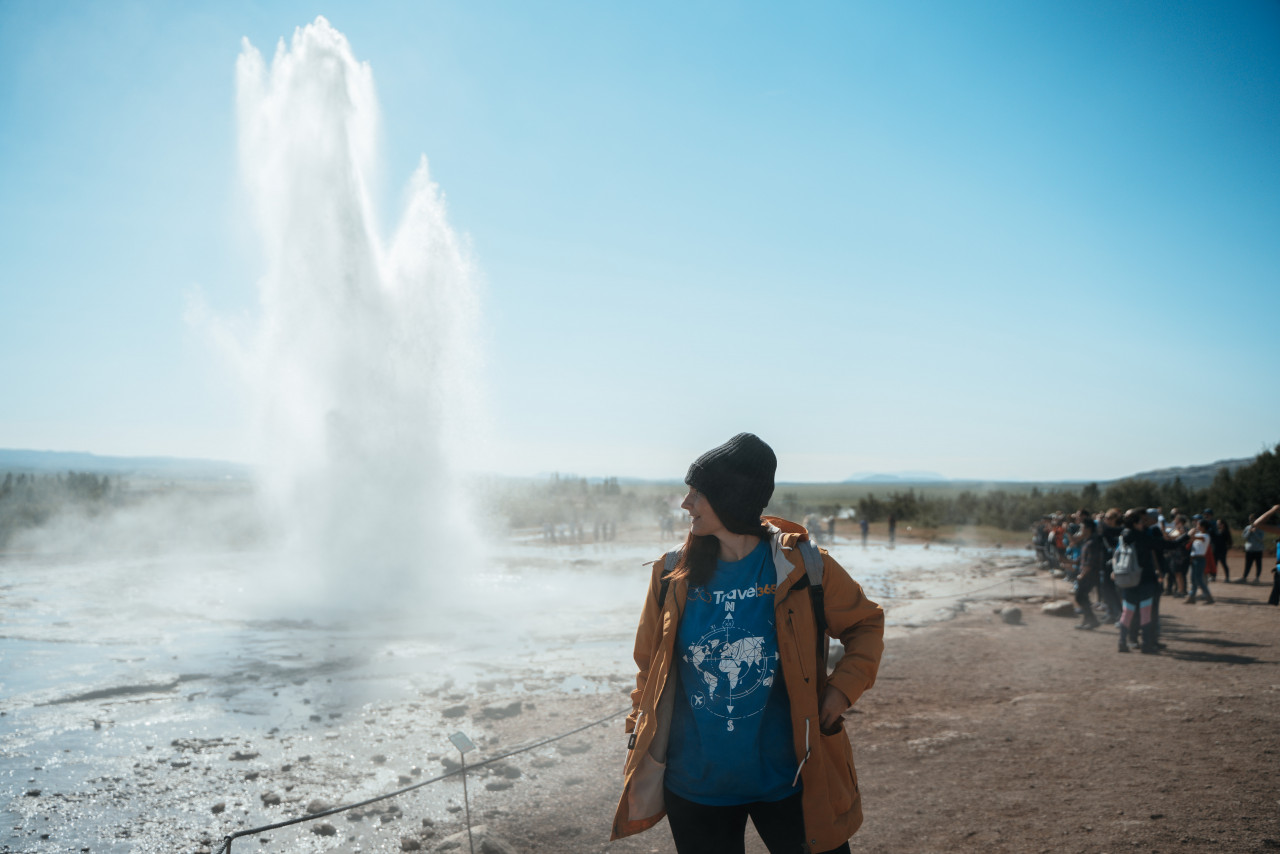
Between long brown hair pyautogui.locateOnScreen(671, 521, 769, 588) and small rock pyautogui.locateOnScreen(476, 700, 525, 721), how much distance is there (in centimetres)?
620

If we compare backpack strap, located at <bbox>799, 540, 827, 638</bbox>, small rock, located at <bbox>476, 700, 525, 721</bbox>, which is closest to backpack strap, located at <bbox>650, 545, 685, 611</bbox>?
backpack strap, located at <bbox>799, 540, 827, 638</bbox>

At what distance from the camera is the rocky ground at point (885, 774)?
4.36 metres

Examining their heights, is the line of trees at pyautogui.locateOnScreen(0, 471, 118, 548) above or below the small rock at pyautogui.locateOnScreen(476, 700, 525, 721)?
above

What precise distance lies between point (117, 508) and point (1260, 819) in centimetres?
4322

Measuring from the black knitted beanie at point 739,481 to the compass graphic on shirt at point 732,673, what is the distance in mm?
324

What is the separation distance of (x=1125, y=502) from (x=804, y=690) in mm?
43275

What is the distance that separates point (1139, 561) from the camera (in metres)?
8.48

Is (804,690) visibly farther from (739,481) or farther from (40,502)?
(40,502)

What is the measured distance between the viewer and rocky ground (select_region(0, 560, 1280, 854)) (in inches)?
172

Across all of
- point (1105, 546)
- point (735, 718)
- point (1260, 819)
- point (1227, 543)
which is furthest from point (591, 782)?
point (1227, 543)

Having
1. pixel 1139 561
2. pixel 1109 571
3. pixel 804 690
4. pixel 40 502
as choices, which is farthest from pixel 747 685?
pixel 40 502

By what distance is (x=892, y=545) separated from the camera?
30016 mm

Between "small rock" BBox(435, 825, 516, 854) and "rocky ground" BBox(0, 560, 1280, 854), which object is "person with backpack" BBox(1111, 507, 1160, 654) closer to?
"rocky ground" BBox(0, 560, 1280, 854)

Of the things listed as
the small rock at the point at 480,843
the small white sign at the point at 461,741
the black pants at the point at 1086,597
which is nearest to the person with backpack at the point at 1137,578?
the black pants at the point at 1086,597
